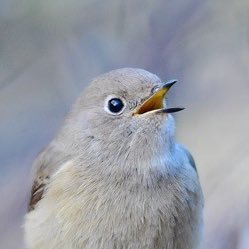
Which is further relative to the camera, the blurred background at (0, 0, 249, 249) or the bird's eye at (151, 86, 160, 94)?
the blurred background at (0, 0, 249, 249)

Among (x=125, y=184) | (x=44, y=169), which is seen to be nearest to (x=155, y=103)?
(x=125, y=184)

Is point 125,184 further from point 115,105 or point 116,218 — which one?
point 115,105

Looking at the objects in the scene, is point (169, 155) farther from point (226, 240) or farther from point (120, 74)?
point (226, 240)

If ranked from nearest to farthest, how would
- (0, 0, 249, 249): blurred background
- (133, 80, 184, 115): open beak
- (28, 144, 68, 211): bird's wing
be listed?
(133, 80, 184, 115): open beak, (28, 144, 68, 211): bird's wing, (0, 0, 249, 249): blurred background

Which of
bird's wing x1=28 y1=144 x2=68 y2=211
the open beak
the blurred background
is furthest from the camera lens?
the blurred background

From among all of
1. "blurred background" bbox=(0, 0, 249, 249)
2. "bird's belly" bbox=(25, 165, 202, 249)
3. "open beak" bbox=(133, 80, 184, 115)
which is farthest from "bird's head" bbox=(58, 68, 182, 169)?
"blurred background" bbox=(0, 0, 249, 249)

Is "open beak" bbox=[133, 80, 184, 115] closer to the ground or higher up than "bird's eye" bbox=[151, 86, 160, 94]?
closer to the ground

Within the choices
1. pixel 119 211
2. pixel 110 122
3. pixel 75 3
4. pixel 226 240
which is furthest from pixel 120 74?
pixel 75 3

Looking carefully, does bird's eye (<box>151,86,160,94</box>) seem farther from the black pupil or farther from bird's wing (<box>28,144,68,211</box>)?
bird's wing (<box>28,144,68,211</box>)
